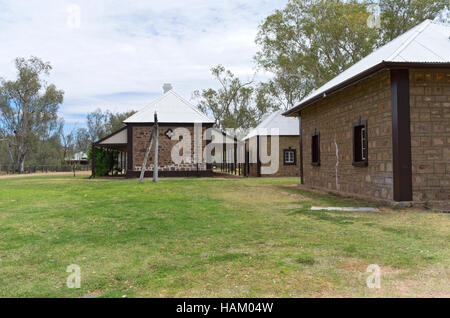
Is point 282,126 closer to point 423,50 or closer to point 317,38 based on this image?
point 317,38

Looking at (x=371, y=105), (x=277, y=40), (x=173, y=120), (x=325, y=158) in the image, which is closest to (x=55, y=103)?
(x=173, y=120)

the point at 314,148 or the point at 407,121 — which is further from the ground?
the point at 407,121

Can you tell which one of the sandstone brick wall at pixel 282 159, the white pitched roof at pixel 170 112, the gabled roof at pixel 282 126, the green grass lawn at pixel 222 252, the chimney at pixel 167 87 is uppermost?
the chimney at pixel 167 87

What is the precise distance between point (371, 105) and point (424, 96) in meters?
1.43

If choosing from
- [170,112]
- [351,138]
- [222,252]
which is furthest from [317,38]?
[222,252]

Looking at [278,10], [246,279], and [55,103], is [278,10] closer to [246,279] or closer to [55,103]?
[246,279]

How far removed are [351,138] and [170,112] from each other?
52.1 ft

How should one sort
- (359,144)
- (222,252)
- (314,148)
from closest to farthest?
(222,252) → (359,144) → (314,148)

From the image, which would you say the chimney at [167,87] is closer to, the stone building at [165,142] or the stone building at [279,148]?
the stone building at [165,142]

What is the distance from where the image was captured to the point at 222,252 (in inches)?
175

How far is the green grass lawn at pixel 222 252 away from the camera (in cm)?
322

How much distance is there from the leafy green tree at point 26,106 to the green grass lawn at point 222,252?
39.5 meters

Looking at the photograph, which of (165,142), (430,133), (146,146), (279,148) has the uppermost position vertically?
(165,142)

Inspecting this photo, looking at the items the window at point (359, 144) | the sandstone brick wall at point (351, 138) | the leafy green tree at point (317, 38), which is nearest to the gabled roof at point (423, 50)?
the sandstone brick wall at point (351, 138)
